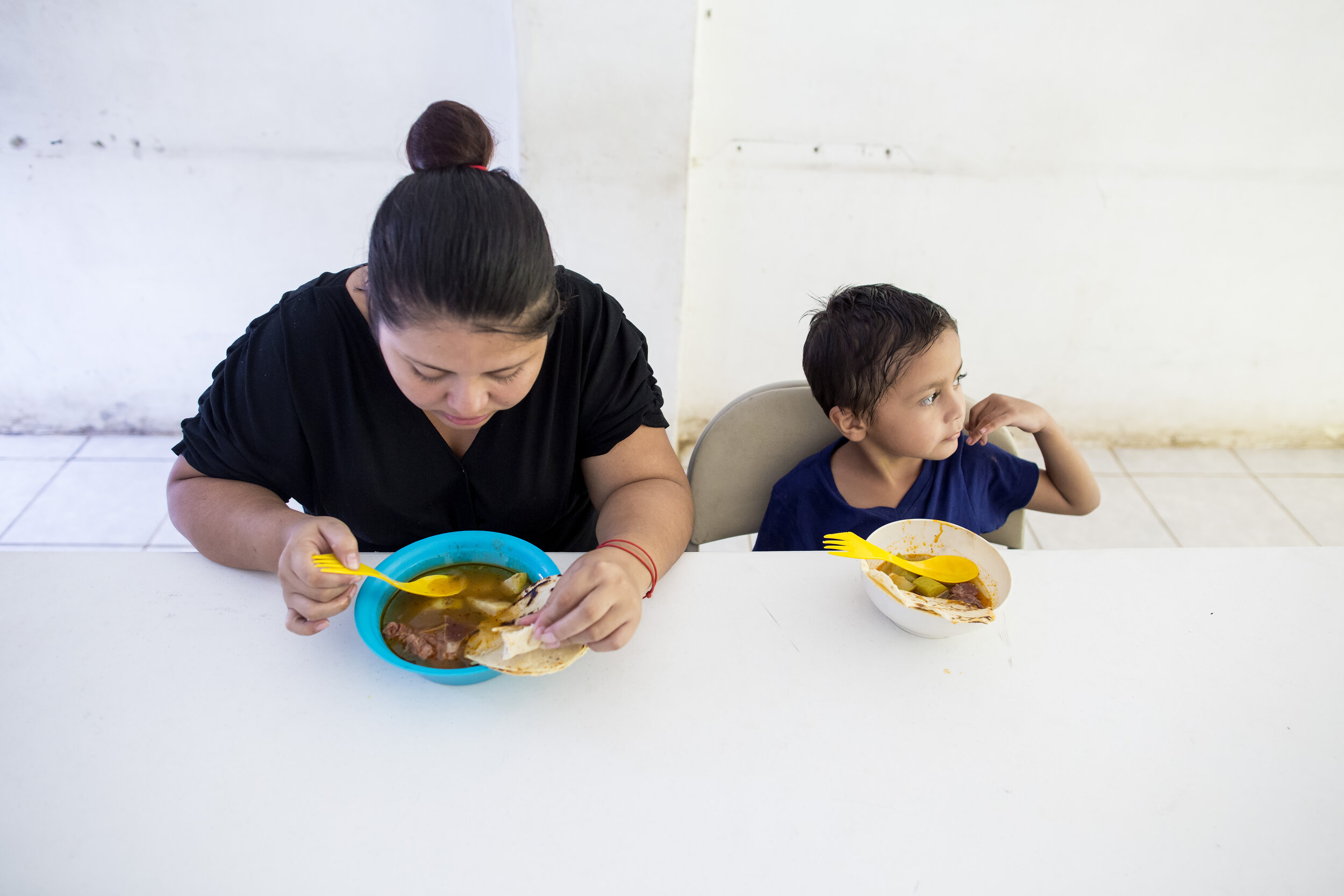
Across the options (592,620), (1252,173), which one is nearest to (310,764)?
(592,620)

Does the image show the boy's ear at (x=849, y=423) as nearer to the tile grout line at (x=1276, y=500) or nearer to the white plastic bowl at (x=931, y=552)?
the white plastic bowl at (x=931, y=552)

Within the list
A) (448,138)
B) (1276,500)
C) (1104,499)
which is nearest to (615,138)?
(448,138)

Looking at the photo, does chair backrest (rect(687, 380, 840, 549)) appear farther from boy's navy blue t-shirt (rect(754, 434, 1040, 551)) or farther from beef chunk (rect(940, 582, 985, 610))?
beef chunk (rect(940, 582, 985, 610))

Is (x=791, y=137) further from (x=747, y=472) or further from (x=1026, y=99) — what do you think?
(x=747, y=472)

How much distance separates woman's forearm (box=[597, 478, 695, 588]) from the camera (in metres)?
1.05

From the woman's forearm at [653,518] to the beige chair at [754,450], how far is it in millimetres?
194

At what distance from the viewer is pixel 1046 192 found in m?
2.43

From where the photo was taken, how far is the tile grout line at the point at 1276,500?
2529 mm

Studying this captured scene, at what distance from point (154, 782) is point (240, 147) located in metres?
2.05

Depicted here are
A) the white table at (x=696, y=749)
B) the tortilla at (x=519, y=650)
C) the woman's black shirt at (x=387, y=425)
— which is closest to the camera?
the white table at (x=696, y=749)

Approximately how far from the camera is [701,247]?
2.48 meters

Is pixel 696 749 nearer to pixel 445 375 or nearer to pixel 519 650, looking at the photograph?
pixel 519 650

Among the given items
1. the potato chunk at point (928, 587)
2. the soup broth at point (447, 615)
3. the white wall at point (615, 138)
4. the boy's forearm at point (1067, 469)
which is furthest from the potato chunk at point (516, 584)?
A: the white wall at point (615, 138)

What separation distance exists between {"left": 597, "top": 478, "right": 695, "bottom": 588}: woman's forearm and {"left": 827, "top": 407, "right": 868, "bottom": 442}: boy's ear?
0.29 metres
